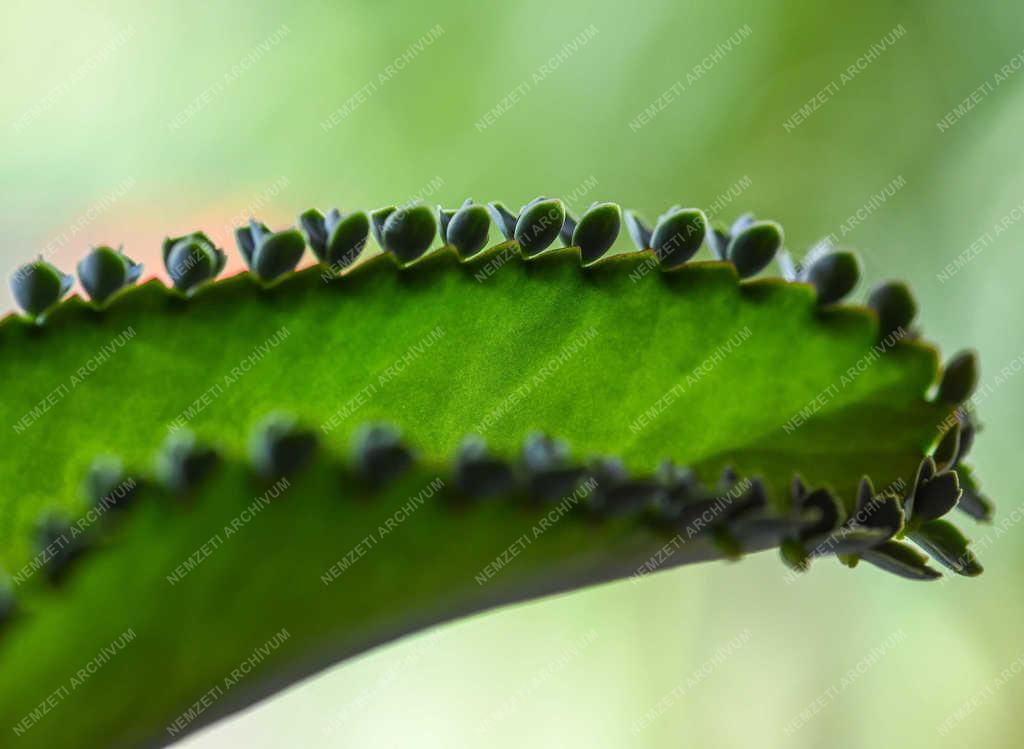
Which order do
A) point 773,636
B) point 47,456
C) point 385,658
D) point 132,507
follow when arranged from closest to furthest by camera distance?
point 132,507 < point 47,456 < point 385,658 < point 773,636

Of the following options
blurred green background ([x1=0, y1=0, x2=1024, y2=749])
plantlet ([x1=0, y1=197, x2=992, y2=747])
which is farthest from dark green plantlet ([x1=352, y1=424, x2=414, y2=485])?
blurred green background ([x1=0, y1=0, x2=1024, y2=749])

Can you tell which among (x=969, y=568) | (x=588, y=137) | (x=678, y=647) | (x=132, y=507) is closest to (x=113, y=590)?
(x=132, y=507)

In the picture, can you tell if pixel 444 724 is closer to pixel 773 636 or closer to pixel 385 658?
pixel 385 658

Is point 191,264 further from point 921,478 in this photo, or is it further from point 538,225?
point 921,478

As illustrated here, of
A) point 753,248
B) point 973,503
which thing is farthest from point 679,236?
point 973,503

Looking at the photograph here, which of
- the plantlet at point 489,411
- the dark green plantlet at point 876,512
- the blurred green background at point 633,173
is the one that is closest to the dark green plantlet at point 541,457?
the plantlet at point 489,411

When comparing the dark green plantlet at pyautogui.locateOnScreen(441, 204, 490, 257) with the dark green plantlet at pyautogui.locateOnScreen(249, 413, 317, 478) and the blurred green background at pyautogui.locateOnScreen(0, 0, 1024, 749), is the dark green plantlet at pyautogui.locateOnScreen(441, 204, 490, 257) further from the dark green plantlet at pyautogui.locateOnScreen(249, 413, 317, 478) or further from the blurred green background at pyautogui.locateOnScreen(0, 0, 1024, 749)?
the blurred green background at pyautogui.locateOnScreen(0, 0, 1024, 749)

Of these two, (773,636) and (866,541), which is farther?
(773,636)
